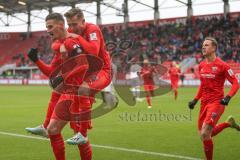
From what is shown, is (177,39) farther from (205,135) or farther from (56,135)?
(56,135)

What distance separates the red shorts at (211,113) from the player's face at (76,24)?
264 centimetres

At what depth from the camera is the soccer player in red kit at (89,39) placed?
6.90 m

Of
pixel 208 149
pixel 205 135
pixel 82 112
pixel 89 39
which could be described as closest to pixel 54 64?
pixel 89 39

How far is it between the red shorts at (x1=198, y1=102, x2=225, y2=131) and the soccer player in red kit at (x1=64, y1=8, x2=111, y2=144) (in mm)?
1902

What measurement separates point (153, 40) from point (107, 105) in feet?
118

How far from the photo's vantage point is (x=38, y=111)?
19.0 metres

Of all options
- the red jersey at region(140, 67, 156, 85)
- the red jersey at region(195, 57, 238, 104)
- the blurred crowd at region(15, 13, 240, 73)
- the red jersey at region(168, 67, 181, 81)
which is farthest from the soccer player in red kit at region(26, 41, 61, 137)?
the blurred crowd at region(15, 13, 240, 73)

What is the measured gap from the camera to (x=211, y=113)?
820cm

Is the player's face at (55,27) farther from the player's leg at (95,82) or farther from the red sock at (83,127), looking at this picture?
the red sock at (83,127)

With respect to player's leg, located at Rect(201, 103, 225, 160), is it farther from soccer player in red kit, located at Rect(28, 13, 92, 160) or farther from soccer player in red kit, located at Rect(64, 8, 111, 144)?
soccer player in red kit, located at Rect(28, 13, 92, 160)

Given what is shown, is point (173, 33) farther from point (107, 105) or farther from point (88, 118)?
point (88, 118)

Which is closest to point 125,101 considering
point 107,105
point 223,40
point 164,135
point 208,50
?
A: point 107,105

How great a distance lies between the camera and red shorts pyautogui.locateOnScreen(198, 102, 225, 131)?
26.8 ft

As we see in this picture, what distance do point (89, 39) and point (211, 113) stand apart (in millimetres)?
2543
